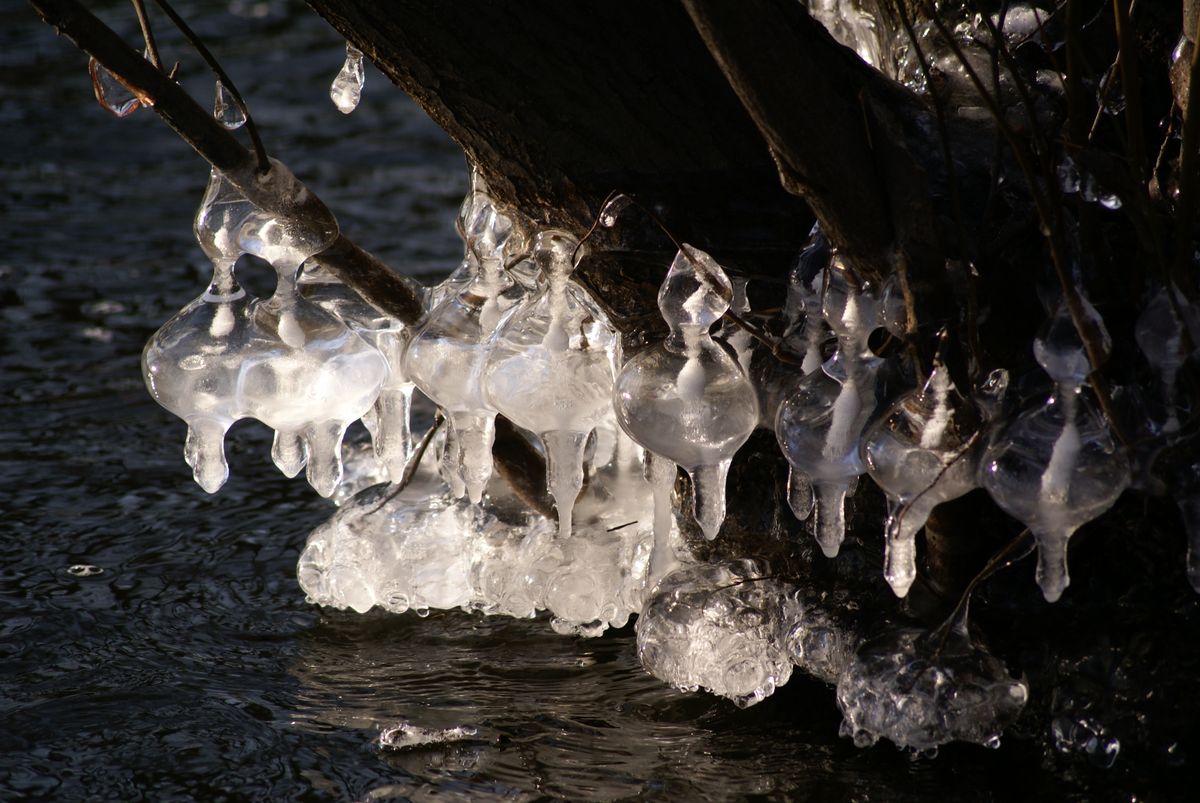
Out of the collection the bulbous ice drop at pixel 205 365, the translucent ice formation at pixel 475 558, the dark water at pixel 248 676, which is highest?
the bulbous ice drop at pixel 205 365

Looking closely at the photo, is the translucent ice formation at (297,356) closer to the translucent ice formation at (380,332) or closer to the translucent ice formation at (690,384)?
the translucent ice formation at (380,332)

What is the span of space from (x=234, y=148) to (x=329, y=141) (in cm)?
444

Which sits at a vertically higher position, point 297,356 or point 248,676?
point 297,356

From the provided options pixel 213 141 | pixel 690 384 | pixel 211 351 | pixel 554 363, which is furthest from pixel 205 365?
pixel 690 384

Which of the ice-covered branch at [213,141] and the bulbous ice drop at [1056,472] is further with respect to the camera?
the ice-covered branch at [213,141]

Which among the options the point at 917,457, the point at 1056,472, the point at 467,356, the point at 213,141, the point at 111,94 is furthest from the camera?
the point at 467,356

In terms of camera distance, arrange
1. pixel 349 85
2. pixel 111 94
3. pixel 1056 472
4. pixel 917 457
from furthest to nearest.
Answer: pixel 349 85, pixel 111 94, pixel 917 457, pixel 1056 472

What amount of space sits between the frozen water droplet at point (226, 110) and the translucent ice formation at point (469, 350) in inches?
16.4

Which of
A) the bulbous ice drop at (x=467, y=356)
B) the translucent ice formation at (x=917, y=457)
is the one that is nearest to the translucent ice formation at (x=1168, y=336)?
the translucent ice formation at (x=917, y=457)

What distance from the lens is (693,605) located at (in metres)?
2.31

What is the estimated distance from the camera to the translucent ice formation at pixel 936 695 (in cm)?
203

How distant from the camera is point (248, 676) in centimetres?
241

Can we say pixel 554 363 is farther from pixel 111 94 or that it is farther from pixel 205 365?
pixel 111 94

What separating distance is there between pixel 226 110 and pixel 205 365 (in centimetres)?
42
